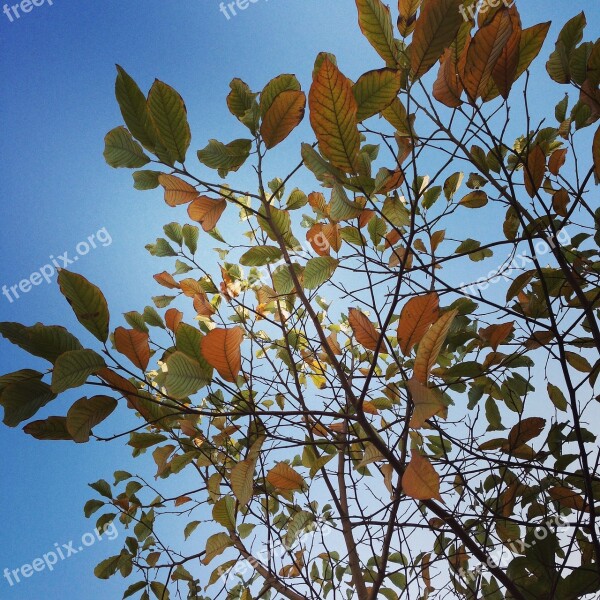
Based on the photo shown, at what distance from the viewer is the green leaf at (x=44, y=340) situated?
687 mm

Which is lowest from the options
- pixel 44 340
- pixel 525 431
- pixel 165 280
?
pixel 525 431

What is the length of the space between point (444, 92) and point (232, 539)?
128 cm

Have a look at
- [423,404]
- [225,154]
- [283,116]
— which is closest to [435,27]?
[283,116]

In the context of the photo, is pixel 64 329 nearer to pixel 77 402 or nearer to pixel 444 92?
pixel 77 402

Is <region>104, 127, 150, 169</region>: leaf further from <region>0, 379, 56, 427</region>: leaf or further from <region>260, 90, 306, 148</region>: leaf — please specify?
<region>0, 379, 56, 427</region>: leaf

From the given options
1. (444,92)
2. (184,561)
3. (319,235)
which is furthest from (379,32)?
(184,561)

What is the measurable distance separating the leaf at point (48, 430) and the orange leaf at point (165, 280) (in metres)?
0.98

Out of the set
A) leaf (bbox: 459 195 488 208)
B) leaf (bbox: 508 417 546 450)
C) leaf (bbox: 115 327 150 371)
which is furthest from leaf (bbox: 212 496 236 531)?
leaf (bbox: 459 195 488 208)

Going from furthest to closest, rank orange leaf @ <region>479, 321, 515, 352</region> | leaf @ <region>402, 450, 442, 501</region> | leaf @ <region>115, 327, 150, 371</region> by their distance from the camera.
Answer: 1. orange leaf @ <region>479, 321, 515, 352</region>
2. leaf @ <region>115, 327, 150, 371</region>
3. leaf @ <region>402, 450, 442, 501</region>

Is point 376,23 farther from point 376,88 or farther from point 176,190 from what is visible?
point 176,190

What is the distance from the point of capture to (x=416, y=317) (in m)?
0.79

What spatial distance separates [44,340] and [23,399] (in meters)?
0.09

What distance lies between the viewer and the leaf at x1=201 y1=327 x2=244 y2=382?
0.76 m

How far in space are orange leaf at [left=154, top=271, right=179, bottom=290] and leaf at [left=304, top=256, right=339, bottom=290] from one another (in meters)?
0.81
